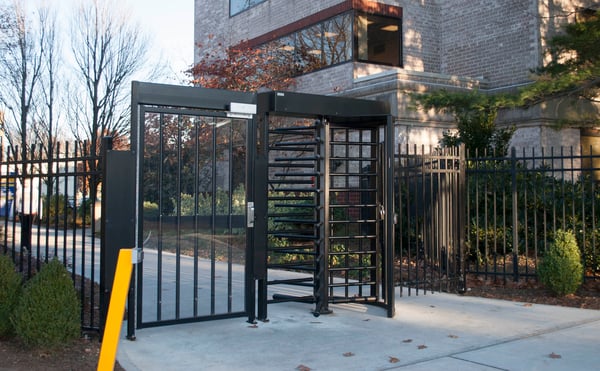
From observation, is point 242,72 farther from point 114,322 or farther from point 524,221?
point 114,322

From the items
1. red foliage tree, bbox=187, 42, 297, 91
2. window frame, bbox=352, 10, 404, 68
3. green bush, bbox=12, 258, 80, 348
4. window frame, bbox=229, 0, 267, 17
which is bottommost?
green bush, bbox=12, 258, 80, 348

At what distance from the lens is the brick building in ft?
50.0

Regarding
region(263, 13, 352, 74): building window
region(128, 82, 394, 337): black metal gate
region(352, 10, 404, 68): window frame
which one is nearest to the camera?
region(128, 82, 394, 337): black metal gate

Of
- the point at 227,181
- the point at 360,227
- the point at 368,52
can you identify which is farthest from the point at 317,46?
the point at 227,181

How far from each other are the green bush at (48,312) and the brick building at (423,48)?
1031 cm

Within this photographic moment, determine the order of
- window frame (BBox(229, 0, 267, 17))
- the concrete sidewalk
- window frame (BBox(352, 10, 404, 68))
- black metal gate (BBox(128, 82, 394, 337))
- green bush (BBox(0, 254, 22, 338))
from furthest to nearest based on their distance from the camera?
window frame (BBox(229, 0, 267, 17)) → window frame (BBox(352, 10, 404, 68)) → black metal gate (BBox(128, 82, 394, 337)) → green bush (BBox(0, 254, 22, 338)) → the concrete sidewalk

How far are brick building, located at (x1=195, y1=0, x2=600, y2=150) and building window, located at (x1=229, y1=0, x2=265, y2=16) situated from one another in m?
0.82

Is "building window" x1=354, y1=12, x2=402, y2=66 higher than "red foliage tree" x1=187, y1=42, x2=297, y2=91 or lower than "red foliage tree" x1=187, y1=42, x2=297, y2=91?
higher

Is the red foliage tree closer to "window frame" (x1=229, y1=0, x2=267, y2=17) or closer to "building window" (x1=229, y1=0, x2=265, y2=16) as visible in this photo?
"window frame" (x1=229, y1=0, x2=267, y2=17)

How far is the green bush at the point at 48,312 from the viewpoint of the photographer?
5484 mm

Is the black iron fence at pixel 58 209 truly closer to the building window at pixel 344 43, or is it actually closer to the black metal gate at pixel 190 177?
the black metal gate at pixel 190 177

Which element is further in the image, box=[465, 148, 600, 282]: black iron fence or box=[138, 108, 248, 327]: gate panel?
box=[465, 148, 600, 282]: black iron fence

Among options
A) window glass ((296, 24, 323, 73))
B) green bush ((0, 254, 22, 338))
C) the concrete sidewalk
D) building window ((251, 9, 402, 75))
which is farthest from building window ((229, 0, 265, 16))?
green bush ((0, 254, 22, 338))

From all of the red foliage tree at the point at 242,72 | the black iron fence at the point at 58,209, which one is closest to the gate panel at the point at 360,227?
the black iron fence at the point at 58,209
